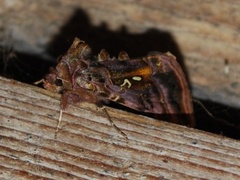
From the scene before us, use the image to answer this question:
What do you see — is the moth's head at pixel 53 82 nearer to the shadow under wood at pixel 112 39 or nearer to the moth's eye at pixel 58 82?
the moth's eye at pixel 58 82

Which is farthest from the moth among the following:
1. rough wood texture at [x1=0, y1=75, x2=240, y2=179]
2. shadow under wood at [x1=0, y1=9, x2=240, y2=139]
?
rough wood texture at [x1=0, y1=75, x2=240, y2=179]

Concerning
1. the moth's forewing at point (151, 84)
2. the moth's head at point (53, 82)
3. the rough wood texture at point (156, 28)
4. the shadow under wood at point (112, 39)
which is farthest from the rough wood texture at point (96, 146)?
the shadow under wood at point (112, 39)

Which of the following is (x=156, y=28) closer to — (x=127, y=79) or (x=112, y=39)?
(x=112, y=39)

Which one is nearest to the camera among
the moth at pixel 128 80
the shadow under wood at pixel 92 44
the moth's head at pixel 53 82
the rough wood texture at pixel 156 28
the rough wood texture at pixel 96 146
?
the rough wood texture at pixel 96 146

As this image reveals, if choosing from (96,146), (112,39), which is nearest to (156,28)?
(112,39)

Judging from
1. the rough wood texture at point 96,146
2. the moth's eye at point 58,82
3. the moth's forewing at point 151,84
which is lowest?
the moth's forewing at point 151,84

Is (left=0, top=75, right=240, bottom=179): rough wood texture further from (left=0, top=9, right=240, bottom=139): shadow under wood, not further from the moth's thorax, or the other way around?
(left=0, top=9, right=240, bottom=139): shadow under wood
